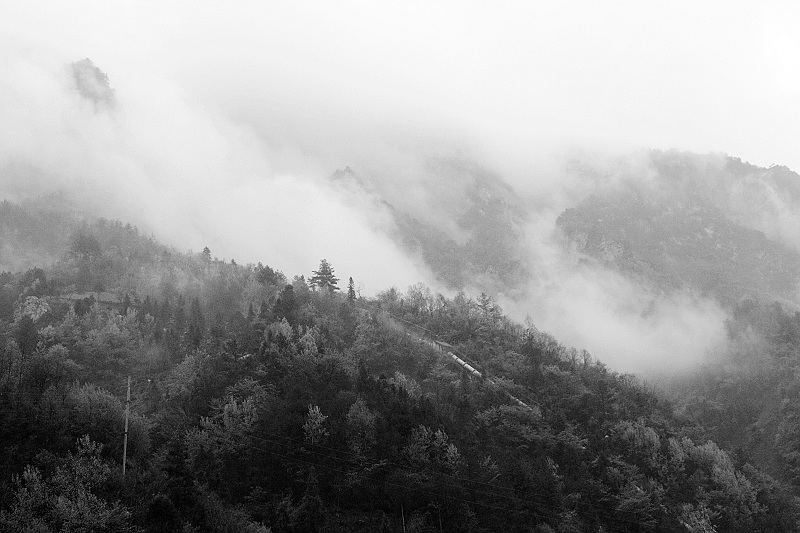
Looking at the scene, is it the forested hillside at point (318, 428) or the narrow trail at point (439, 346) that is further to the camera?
the narrow trail at point (439, 346)

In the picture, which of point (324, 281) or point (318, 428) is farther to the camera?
point (324, 281)

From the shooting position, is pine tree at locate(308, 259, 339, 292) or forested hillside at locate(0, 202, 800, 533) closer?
forested hillside at locate(0, 202, 800, 533)

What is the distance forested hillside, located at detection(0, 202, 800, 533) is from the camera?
242 feet

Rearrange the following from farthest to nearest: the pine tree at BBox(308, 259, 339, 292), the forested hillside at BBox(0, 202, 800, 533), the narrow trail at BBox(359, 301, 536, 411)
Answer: the pine tree at BBox(308, 259, 339, 292), the narrow trail at BBox(359, 301, 536, 411), the forested hillside at BBox(0, 202, 800, 533)

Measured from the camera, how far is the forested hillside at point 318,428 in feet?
242

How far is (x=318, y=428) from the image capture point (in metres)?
91.9

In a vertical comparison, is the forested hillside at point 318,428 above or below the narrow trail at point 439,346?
below

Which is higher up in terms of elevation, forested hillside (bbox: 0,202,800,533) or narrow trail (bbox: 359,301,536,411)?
narrow trail (bbox: 359,301,536,411)

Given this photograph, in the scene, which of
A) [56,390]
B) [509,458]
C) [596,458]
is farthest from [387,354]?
[56,390]

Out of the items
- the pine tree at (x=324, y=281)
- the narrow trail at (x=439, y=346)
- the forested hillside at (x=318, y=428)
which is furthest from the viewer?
the pine tree at (x=324, y=281)

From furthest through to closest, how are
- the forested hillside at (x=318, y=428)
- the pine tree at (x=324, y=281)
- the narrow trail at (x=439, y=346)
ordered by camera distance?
the pine tree at (x=324, y=281) → the narrow trail at (x=439, y=346) → the forested hillside at (x=318, y=428)

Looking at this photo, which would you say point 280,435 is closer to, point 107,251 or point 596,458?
point 596,458

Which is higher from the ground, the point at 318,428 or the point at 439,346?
the point at 439,346

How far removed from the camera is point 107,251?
17625cm
